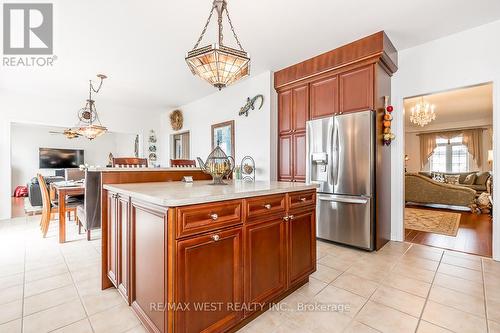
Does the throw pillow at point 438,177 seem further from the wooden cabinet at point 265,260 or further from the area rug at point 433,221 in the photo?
the wooden cabinet at point 265,260

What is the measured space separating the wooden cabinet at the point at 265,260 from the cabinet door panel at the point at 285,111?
8.30 ft

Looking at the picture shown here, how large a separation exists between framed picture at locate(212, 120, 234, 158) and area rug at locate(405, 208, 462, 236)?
11.4 ft

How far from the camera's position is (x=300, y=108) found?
3797 millimetres

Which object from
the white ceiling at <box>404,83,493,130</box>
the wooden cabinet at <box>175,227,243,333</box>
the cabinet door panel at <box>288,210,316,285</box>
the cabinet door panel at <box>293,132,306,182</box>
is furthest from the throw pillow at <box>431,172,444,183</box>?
the wooden cabinet at <box>175,227,243,333</box>

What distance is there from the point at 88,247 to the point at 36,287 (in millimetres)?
1077

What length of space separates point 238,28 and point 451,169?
9.08 metres

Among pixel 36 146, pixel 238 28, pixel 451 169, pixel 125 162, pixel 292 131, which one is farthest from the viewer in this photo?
pixel 36 146

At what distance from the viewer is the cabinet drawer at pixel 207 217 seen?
3.97ft

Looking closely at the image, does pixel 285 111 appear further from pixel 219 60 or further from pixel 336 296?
pixel 336 296

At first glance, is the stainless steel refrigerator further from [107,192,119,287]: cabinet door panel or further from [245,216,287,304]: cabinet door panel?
[107,192,119,287]: cabinet door panel

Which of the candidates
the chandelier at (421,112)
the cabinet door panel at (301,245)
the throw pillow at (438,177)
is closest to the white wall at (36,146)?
the cabinet door panel at (301,245)

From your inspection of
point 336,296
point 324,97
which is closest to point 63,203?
point 336,296

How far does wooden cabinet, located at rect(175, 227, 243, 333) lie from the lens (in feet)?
4.05

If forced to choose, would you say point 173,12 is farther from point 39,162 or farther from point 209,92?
point 39,162
